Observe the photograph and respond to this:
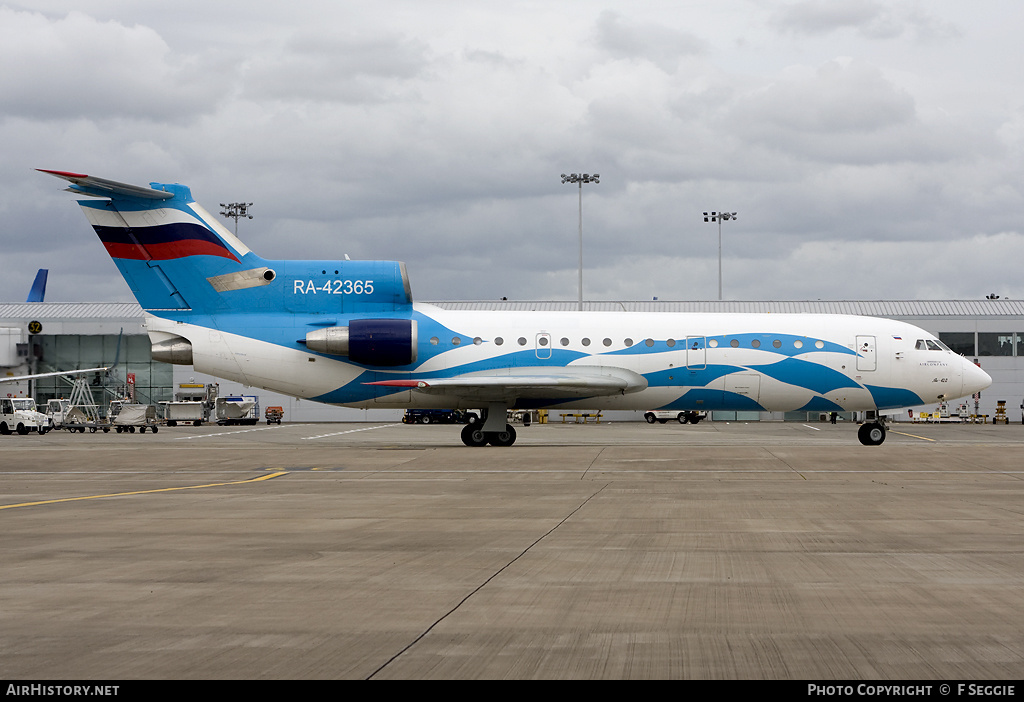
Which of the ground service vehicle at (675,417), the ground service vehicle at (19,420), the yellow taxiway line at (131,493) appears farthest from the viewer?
the ground service vehicle at (675,417)

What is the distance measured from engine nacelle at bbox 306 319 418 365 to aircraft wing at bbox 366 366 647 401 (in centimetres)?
99

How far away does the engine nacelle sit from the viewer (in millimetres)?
30125

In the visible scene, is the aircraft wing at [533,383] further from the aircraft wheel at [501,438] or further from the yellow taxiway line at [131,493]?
the yellow taxiway line at [131,493]

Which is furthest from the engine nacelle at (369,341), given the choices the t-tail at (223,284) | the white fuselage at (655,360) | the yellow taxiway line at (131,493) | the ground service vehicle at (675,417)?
the ground service vehicle at (675,417)

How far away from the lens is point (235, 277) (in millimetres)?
30609

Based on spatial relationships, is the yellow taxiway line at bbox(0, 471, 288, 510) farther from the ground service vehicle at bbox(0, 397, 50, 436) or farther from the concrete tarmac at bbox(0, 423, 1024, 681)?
the ground service vehicle at bbox(0, 397, 50, 436)

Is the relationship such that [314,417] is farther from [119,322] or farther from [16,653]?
[16,653]

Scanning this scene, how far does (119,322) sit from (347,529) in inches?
2639

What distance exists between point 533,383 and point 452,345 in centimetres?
301

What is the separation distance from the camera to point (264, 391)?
228 ft

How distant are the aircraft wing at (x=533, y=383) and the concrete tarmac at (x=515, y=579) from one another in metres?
11.4

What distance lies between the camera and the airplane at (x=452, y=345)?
30.2m

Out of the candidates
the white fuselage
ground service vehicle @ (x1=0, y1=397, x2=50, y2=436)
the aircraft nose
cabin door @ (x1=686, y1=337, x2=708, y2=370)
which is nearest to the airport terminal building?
ground service vehicle @ (x1=0, y1=397, x2=50, y2=436)
